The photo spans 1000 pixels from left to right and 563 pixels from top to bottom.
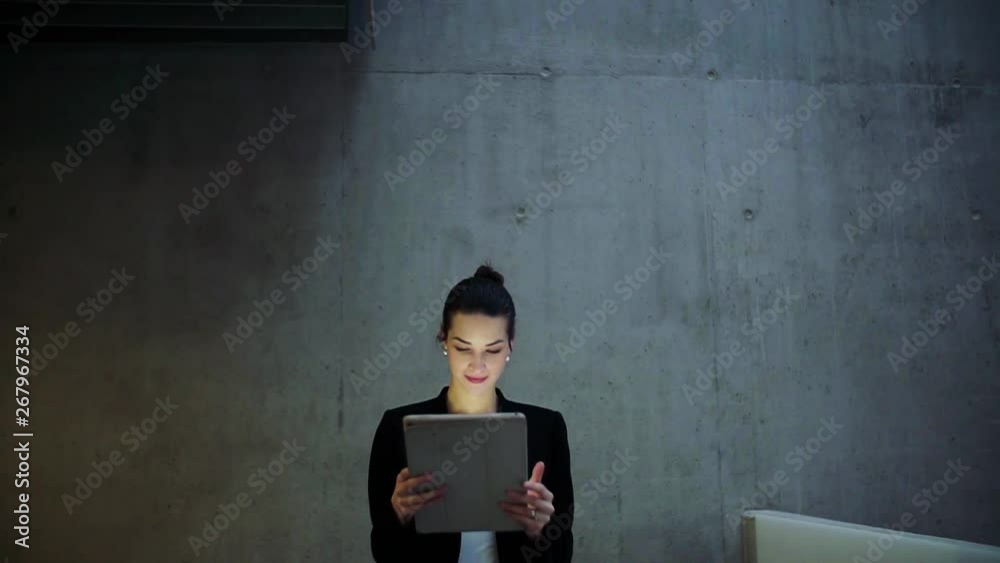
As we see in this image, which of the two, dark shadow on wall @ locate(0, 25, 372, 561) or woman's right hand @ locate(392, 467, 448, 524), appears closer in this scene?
woman's right hand @ locate(392, 467, 448, 524)

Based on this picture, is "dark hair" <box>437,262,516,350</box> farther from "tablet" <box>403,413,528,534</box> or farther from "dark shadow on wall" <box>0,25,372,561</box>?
"dark shadow on wall" <box>0,25,372,561</box>

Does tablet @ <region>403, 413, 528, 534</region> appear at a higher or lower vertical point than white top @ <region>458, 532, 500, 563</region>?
higher

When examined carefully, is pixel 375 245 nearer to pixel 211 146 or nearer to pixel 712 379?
pixel 211 146

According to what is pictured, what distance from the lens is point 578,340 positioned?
3.34 meters

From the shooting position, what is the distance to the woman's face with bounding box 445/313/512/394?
184cm

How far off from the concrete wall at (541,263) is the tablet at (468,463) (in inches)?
65.6

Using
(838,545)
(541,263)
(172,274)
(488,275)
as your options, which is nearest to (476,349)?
(488,275)

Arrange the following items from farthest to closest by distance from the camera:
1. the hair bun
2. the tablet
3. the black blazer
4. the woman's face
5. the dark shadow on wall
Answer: the dark shadow on wall < the hair bun < the woman's face < the black blazer < the tablet

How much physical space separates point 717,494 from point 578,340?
2.97 feet

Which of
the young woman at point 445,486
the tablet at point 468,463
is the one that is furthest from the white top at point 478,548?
the tablet at point 468,463

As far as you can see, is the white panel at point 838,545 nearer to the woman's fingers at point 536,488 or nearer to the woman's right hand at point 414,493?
the woman's fingers at point 536,488

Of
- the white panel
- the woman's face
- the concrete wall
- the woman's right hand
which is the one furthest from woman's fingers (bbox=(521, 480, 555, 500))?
the concrete wall

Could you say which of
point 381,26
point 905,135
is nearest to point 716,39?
point 905,135

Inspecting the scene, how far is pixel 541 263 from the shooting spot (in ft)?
11.1
